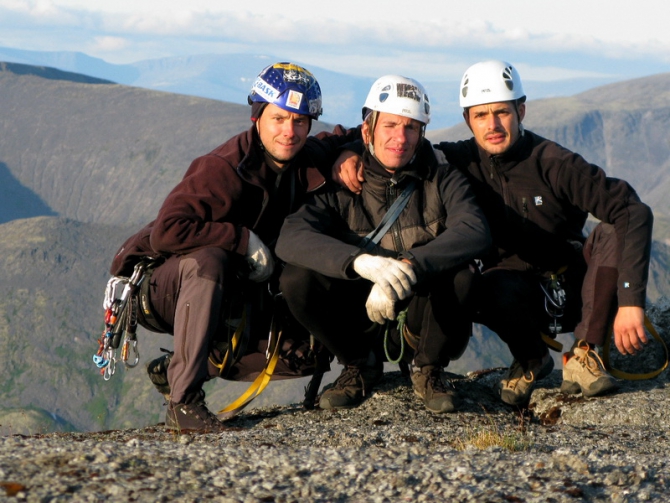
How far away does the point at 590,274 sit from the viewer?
8852 mm

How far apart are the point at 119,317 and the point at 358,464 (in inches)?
167

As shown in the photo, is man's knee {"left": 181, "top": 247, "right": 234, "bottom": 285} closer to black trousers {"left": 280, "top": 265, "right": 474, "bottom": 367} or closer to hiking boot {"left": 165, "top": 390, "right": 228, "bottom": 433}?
black trousers {"left": 280, "top": 265, "right": 474, "bottom": 367}

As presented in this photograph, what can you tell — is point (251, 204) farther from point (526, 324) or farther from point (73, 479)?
point (73, 479)

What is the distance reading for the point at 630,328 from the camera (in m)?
8.29

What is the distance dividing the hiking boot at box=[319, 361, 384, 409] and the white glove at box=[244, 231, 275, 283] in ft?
4.72

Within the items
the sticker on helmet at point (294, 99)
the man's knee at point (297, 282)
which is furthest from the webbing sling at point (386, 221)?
the sticker on helmet at point (294, 99)

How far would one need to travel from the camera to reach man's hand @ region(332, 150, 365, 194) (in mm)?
8430

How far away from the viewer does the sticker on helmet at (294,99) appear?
852 centimetres

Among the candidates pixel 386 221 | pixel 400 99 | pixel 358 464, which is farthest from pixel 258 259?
pixel 358 464

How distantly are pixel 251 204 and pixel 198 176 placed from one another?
617mm

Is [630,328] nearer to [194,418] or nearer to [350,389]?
[350,389]

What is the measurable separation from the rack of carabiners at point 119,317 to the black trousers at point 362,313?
1825mm

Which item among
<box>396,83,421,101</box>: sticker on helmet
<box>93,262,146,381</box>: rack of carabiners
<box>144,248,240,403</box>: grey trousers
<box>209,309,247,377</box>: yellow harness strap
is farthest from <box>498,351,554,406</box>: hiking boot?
<box>93,262,146,381</box>: rack of carabiners

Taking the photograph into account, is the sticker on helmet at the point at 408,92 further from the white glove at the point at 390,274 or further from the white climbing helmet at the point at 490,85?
the white glove at the point at 390,274
